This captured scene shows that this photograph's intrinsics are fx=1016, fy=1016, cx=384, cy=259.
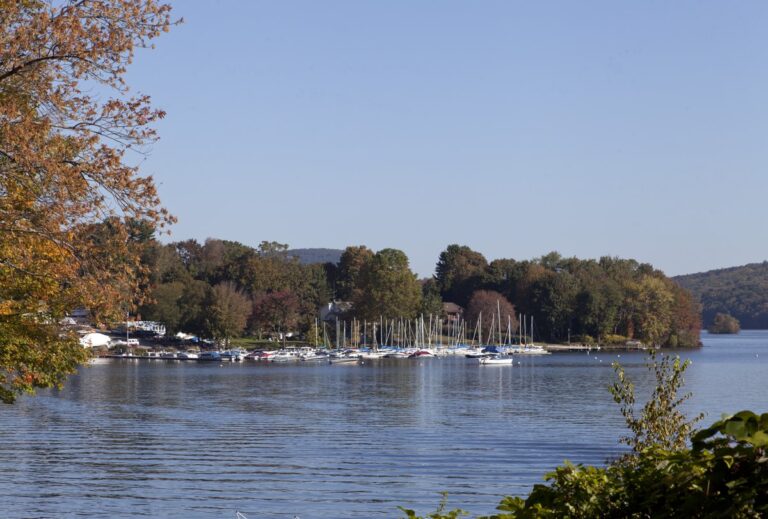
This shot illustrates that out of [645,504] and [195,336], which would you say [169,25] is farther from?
[195,336]

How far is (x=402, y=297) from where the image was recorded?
17150 centimetres

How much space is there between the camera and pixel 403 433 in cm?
5109

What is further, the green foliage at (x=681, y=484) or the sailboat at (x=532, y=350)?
the sailboat at (x=532, y=350)

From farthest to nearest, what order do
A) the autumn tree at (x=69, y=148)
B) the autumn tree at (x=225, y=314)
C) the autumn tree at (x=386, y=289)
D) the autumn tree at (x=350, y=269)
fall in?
the autumn tree at (x=350, y=269)
the autumn tree at (x=386, y=289)
the autumn tree at (x=225, y=314)
the autumn tree at (x=69, y=148)

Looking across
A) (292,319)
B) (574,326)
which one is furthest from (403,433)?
(574,326)

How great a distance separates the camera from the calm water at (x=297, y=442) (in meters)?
31.6

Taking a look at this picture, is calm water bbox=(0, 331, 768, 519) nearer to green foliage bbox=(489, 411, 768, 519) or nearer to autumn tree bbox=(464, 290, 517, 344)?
green foliage bbox=(489, 411, 768, 519)

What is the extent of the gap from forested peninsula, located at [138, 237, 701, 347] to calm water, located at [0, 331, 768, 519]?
6586 cm

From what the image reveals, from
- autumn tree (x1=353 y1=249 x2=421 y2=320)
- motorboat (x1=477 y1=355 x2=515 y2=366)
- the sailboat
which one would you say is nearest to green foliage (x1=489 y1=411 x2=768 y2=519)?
motorboat (x1=477 y1=355 x2=515 y2=366)

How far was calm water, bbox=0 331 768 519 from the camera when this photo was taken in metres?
31.6

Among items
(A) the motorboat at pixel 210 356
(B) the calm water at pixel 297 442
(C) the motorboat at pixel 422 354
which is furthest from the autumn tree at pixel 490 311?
(B) the calm water at pixel 297 442

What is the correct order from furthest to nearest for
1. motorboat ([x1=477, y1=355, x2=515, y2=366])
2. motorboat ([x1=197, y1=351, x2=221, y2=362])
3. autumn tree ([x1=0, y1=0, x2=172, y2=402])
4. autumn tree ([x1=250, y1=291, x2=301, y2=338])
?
autumn tree ([x1=250, y1=291, x2=301, y2=338])
motorboat ([x1=197, y1=351, x2=221, y2=362])
motorboat ([x1=477, y1=355, x2=515, y2=366])
autumn tree ([x1=0, y1=0, x2=172, y2=402])

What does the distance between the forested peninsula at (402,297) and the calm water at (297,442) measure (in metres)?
65.9

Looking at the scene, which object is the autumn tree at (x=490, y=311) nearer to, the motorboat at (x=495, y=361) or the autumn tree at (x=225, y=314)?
the motorboat at (x=495, y=361)
